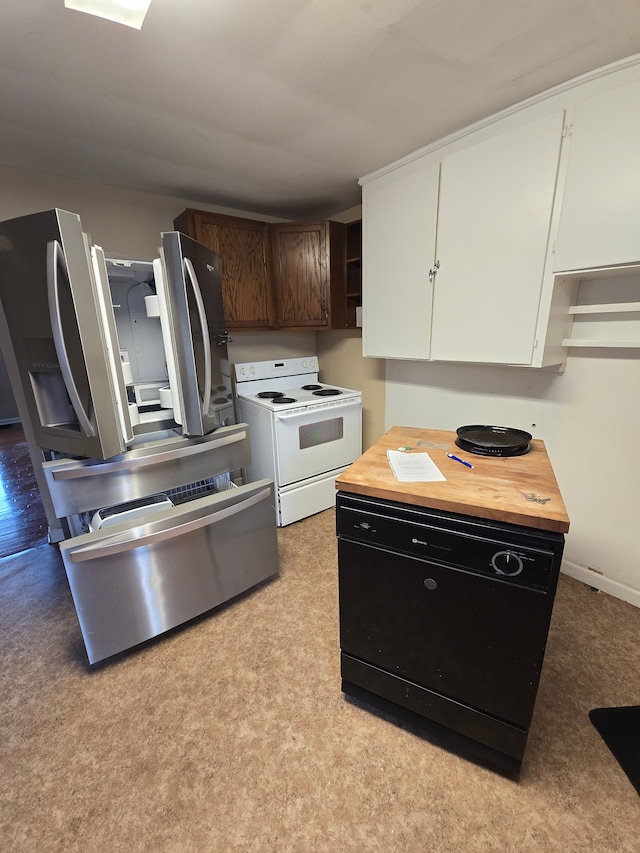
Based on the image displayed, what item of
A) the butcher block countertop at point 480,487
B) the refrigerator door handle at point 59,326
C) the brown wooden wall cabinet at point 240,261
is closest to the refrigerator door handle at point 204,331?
the refrigerator door handle at point 59,326

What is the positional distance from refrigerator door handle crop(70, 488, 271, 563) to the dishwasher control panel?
735mm

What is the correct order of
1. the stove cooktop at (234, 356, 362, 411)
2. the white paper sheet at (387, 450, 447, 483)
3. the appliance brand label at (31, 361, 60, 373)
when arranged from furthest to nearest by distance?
the stove cooktop at (234, 356, 362, 411) < the appliance brand label at (31, 361, 60, 373) < the white paper sheet at (387, 450, 447, 483)

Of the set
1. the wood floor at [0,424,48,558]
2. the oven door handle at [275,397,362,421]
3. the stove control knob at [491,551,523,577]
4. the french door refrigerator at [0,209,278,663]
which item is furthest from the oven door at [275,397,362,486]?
the wood floor at [0,424,48,558]

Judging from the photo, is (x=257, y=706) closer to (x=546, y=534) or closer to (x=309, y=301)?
(x=546, y=534)

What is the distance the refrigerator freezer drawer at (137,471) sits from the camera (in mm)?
1433

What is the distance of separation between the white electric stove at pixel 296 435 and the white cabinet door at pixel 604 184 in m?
1.64

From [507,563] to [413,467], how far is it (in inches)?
16.5

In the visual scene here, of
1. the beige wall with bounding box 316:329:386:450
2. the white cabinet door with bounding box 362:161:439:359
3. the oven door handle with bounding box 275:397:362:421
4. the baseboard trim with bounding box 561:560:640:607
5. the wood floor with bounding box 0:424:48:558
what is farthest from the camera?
the beige wall with bounding box 316:329:386:450

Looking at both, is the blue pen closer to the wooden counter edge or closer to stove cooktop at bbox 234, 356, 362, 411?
the wooden counter edge

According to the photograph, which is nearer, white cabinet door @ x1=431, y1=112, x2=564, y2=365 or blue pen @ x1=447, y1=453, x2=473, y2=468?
blue pen @ x1=447, y1=453, x2=473, y2=468

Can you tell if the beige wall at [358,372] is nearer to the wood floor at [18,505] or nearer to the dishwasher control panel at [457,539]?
the dishwasher control panel at [457,539]

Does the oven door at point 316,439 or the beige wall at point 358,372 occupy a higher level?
the beige wall at point 358,372

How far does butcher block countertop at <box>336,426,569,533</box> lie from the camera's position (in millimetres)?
944

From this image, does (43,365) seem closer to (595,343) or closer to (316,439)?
(316,439)
